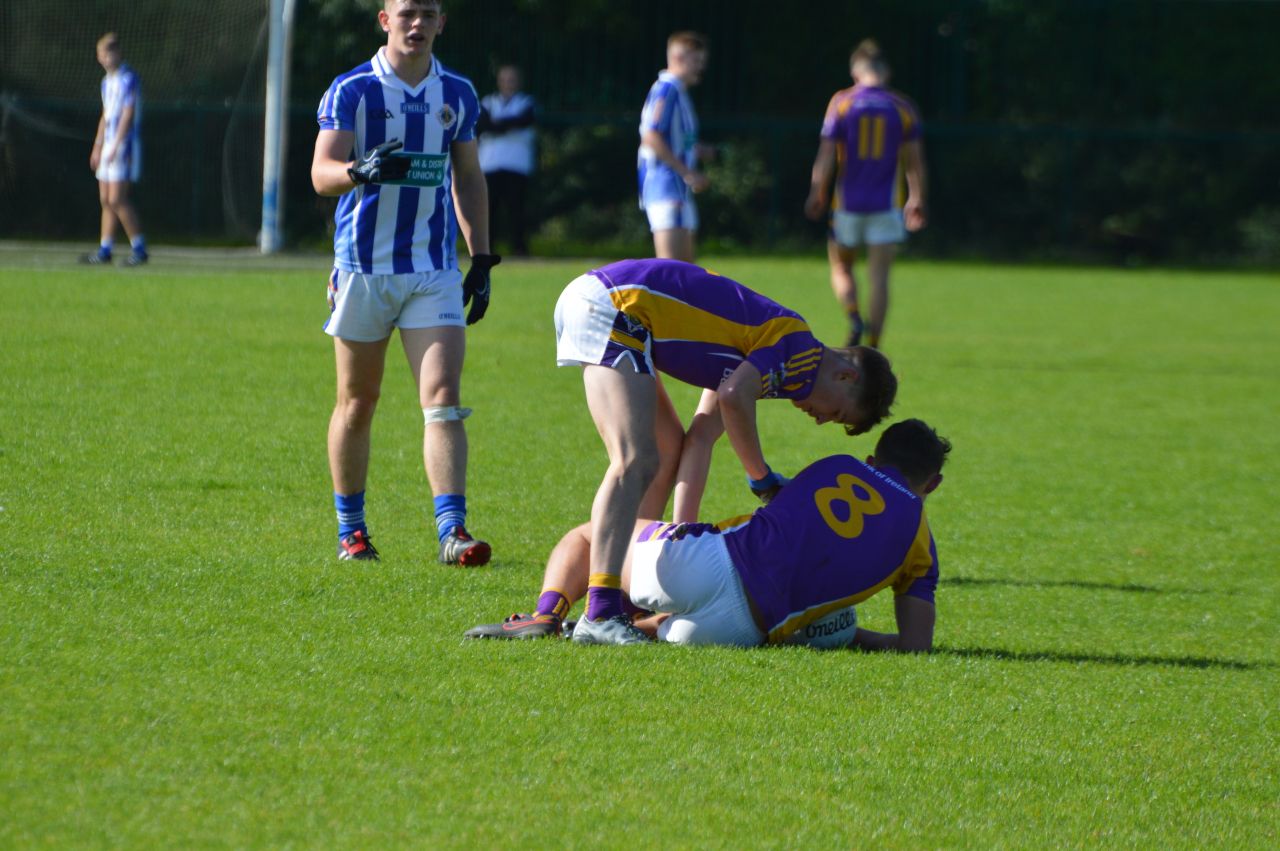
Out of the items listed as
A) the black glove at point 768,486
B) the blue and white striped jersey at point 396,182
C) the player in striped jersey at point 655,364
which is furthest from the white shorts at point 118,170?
the black glove at point 768,486

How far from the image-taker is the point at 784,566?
4.92 meters

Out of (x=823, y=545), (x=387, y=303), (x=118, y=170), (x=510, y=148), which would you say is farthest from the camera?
(x=510, y=148)

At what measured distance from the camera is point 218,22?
19.4 m

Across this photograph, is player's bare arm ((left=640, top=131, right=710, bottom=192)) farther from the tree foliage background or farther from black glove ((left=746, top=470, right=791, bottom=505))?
the tree foliage background

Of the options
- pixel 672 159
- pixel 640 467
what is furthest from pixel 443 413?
pixel 672 159

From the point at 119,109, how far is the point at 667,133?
289 inches

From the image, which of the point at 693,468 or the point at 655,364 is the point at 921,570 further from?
the point at 655,364

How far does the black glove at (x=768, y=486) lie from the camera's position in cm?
520

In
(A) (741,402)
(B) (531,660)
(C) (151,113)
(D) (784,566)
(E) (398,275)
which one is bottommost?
(B) (531,660)

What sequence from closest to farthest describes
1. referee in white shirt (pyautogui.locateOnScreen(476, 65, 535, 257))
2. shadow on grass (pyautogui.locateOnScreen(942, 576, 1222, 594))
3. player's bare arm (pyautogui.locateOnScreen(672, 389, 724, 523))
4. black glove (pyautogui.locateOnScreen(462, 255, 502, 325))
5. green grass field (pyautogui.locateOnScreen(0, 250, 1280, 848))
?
green grass field (pyautogui.locateOnScreen(0, 250, 1280, 848)), player's bare arm (pyautogui.locateOnScreen(672, 389, 724, 523)), black glove (pyautogui.locateOnScreen(462, 255, 502, 325)), shadow on grass (pyautogui.locateOnScreen(942, 576, 1222, 594)), referee in white shirt (pyautogui.locateOnScreen(476, 65, 535, 257))

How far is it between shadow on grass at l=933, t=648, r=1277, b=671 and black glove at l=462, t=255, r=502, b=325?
2.24m

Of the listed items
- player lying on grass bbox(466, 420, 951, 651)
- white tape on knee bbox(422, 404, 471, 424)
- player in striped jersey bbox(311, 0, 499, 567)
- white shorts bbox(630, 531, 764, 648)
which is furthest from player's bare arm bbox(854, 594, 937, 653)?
white tape on knee bbox(422, 404, 471, 424)

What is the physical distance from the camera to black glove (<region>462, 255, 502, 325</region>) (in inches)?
252

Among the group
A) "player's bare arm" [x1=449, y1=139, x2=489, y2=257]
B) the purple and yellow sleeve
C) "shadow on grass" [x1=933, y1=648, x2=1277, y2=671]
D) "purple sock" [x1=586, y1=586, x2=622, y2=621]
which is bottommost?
"shadow on grass" [x1=933, y1=648, x2=1277, y2=671]
